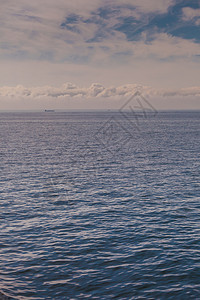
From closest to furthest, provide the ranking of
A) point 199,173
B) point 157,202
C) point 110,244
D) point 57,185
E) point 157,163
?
point 110,244, point 157,202, point 57,185, point 199,173, point 157,163

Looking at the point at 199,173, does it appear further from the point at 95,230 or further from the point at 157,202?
the point at 95,230

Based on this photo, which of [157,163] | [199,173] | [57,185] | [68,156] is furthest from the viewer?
[68,156]

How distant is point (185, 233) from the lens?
109 ft

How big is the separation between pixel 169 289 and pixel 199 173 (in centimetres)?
4391

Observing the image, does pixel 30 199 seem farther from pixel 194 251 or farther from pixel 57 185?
pixel 194 251

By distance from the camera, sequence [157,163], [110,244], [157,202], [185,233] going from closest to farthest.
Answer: [110,244] < [185,233] < [157,202] < [157,163]

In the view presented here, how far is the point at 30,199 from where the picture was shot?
46156 mm

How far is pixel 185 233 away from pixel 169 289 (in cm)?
1106

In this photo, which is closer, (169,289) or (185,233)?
(169,289)

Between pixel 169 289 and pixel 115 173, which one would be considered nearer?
pixel 169 289

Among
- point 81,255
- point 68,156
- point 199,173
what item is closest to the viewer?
point 81,255

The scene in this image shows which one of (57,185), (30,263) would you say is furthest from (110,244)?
(57,185)

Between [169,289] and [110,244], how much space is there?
29.5ft

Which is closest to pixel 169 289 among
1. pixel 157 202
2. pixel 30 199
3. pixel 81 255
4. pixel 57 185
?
pixel 81 255
